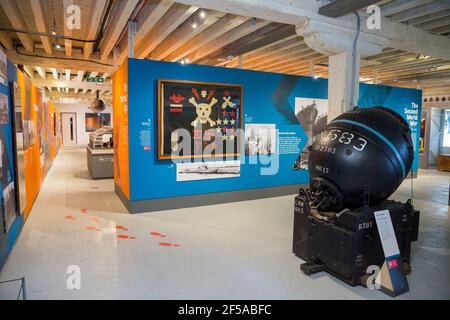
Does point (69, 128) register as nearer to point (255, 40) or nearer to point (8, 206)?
point (255, 40)

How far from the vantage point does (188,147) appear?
5.55 metres

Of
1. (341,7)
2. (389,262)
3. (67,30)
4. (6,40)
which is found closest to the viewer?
(389,262)

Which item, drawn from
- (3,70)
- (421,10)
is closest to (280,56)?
(421,10)

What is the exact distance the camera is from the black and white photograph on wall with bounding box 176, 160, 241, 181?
5.57 metres

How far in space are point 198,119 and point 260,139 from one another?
1.39 metres

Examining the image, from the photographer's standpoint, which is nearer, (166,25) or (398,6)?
(398,6)

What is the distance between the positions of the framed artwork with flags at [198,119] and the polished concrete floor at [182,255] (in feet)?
3.40

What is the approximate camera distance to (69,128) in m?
21.1

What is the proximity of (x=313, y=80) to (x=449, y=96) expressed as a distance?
778 cm

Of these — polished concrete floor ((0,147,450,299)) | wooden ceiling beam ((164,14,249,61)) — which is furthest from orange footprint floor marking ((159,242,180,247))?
wooden ceiling beam ((164,14,249,61))

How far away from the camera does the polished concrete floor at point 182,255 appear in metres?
2.81

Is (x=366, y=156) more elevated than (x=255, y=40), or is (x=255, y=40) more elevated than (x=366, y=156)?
(x=255, y=40)

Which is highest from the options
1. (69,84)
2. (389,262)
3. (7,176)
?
(69,84)
